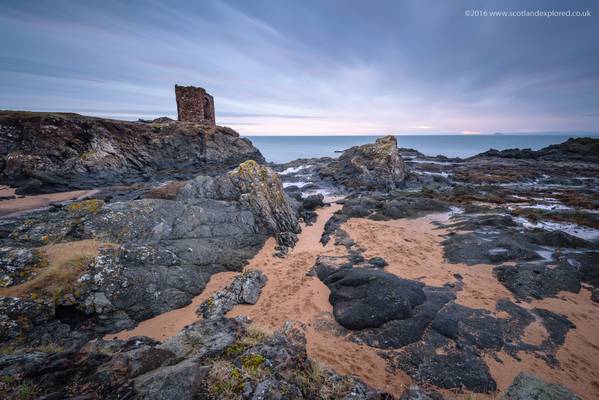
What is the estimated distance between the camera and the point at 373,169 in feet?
104

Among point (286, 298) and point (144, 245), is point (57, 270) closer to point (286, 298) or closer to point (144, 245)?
point (144, 245)

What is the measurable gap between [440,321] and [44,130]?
4129 cm

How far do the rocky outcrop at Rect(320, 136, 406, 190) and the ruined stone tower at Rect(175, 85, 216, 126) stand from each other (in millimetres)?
27485

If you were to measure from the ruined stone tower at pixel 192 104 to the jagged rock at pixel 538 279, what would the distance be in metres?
48.5

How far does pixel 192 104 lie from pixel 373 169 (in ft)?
115

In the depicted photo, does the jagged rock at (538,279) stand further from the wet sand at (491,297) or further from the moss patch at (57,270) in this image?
the moss patch at (57,270)

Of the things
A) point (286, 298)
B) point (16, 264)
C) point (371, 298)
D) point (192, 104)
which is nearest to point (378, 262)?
point (371, 298)

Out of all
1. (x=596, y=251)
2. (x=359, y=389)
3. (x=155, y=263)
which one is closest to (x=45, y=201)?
(x=155, y=263)

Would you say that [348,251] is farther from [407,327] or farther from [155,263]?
A: [155,263]

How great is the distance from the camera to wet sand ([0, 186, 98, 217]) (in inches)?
685

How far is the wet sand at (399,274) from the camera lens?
237 inches

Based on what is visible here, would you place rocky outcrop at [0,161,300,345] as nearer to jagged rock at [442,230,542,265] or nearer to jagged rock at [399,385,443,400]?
jagged rock at [399,385,443,400]

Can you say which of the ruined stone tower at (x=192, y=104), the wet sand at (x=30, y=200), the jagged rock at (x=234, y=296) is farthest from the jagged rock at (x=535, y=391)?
the ruined stone tower at (x=192, y=104)

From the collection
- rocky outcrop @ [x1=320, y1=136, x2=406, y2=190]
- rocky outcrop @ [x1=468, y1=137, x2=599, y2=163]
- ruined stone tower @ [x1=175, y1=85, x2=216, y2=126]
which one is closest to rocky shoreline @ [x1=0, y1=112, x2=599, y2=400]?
rocky outcrop @ [x1=320, y1=136, x2=406, y2=190]
